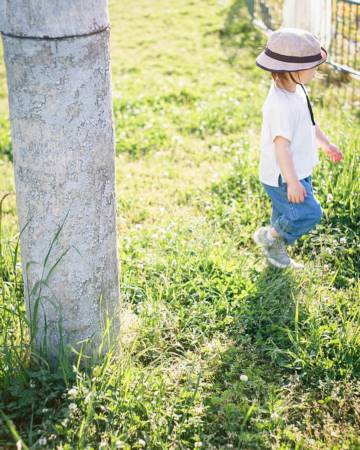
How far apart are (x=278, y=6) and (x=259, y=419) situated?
625 centimetres

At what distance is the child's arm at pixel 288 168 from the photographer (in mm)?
3566

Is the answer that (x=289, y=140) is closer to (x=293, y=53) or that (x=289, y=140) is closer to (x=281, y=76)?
(x=281, y=76)

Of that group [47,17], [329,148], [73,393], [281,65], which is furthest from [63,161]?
[329,148]

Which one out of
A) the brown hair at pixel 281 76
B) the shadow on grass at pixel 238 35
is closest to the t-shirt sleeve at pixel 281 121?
the brown hair at pixel 281 76

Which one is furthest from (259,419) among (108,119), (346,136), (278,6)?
(278,6)

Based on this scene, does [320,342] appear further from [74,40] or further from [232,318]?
[74,40]

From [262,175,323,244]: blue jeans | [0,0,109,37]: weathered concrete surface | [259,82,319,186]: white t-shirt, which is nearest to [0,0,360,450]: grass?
[262,175,323,244]: blue jeans

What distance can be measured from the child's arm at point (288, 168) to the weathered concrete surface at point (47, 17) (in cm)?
146

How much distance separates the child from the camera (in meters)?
3.45

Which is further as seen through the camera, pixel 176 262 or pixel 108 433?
pixel 176 262

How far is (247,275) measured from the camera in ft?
12.2

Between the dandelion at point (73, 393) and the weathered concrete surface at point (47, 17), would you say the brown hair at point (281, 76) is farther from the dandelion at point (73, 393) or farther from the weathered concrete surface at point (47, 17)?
the dandelion at point (73, 393)

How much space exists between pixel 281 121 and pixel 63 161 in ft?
4.74

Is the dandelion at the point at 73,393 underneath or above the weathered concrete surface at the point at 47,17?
underneath
